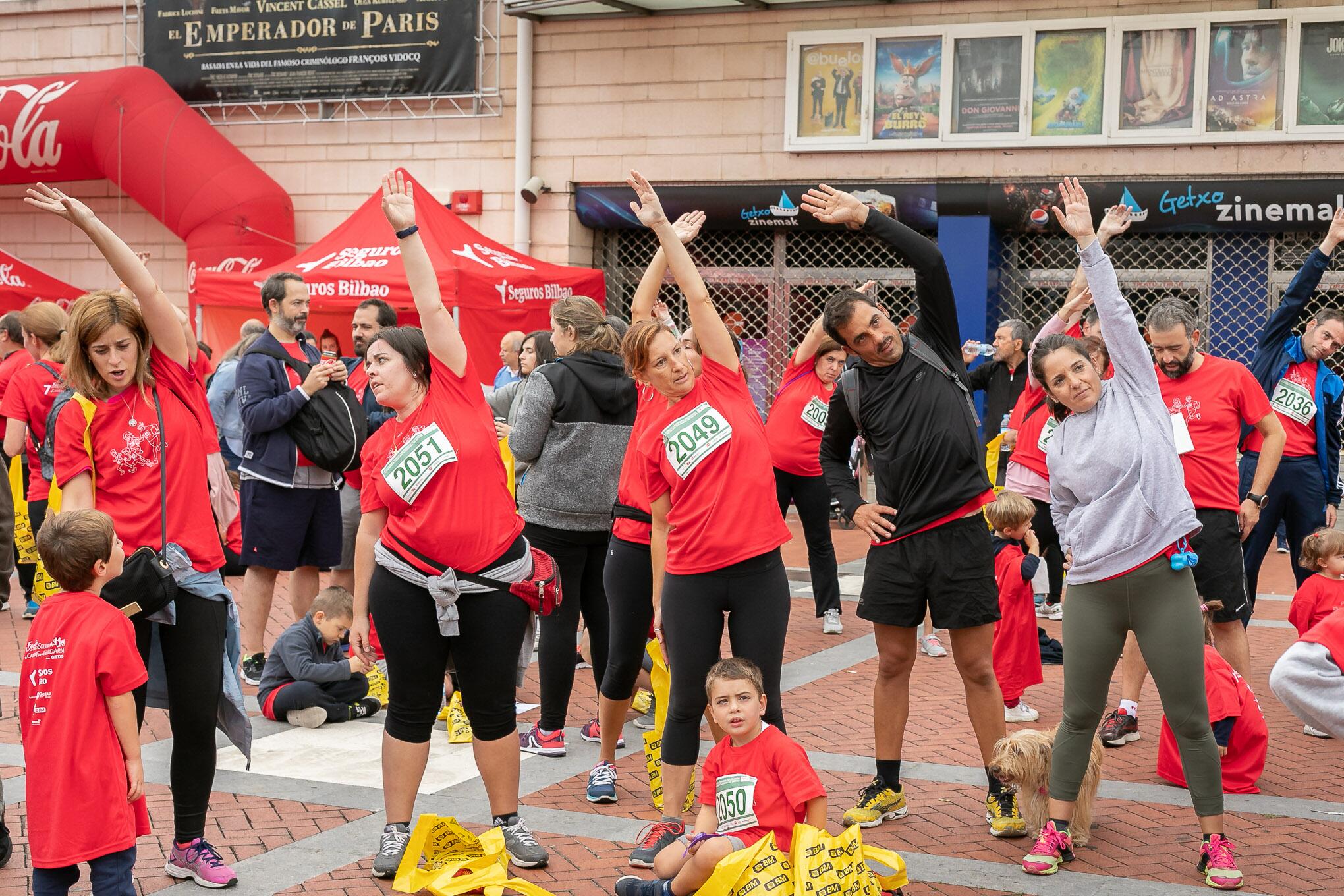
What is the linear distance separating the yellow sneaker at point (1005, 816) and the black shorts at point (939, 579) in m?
0.65

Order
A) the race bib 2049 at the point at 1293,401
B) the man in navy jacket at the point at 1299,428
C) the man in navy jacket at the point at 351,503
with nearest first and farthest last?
1. the man in navy jacket at the point at 1299,428
2. the race bib 2049 at the point at 1293,401
3. the man in navy jacket at the point at 351,503

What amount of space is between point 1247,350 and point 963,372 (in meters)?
9.85

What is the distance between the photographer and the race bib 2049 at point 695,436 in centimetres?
488

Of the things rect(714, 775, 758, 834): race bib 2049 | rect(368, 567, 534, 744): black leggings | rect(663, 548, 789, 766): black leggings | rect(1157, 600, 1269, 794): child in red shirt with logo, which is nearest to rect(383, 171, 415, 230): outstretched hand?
rect(368, 567, 534, 744): black leggings

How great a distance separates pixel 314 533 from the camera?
7.83 meters

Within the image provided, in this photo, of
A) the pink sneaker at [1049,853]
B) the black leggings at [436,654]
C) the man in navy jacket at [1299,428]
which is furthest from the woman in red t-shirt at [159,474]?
the man in navy jacket at [1299,428]

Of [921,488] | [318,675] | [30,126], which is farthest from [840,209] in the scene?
[30,126]

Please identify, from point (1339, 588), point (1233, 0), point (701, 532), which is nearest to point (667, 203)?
point (1233, 0)

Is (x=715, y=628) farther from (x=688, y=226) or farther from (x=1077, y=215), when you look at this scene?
(x=1077, y=215)

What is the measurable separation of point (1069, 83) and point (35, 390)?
32.7 feet

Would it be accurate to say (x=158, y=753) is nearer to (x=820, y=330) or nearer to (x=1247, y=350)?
(x=820, y=330)

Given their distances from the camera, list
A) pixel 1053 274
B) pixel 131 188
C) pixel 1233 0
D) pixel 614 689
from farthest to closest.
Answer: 1. pixel 131 188
2. pixel 1053 274
3. pixel 1233 0
4. pixel 614 689

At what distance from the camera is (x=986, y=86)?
47.4 ft

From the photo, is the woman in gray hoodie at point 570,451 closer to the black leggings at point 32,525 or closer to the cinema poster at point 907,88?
the black leggings at point 32,525
